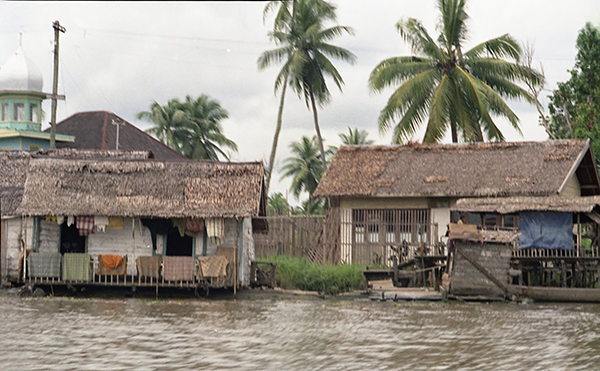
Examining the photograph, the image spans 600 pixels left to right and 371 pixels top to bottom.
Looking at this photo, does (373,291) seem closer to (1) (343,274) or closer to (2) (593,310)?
(1) (343,274)

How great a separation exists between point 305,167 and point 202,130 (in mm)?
5940

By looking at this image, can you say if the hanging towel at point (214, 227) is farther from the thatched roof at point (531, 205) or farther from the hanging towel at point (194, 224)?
the thatched roof at point (531, 205)

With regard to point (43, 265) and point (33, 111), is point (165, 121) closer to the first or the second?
point (33, 111)

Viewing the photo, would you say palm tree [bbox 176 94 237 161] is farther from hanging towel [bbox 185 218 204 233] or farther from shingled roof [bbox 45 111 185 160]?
hanging towel [bbox 185 218 204 233]

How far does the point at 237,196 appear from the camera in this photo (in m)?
22.8

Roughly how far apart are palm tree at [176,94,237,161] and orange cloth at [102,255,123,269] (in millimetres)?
21622

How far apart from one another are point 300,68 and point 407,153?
9511 millimetres

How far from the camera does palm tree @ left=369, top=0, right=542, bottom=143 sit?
3045cm

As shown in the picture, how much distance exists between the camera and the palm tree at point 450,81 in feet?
99.9

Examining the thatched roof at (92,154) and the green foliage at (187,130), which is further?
the green foliage at (187,130)

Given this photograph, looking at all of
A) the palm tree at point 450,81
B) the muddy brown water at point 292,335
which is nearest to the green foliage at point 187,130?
the palm tree at point 450,81

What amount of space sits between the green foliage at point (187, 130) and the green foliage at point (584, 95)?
17358 millimetres

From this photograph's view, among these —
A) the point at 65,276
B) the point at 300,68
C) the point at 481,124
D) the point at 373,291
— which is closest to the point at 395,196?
the point at 373,291

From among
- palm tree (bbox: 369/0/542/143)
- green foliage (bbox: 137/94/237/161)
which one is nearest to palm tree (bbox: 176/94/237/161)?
green foliage (bbox: 137/94/237/161)
